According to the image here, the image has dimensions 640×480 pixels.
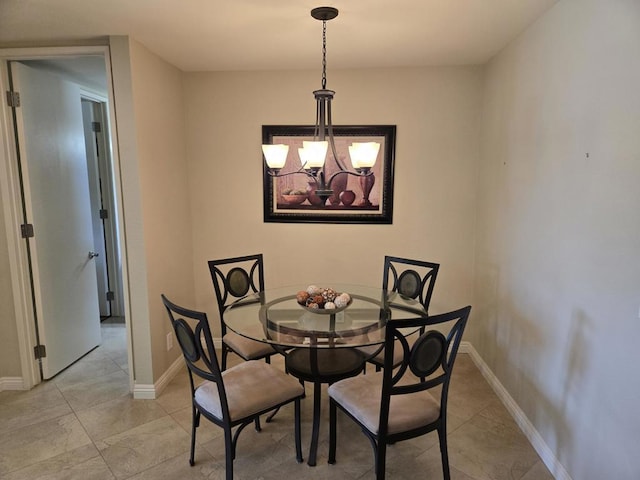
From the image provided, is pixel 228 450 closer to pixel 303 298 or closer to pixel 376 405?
pixel 376 405

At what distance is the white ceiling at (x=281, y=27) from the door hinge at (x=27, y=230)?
1204 mm

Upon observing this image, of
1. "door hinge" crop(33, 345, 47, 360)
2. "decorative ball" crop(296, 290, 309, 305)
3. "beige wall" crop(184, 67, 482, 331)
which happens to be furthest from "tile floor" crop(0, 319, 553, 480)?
"beige wall" crop(184, 67, 482, 331)

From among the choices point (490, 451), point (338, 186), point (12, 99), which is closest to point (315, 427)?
point (490, 451)

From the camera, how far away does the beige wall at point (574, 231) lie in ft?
5.17

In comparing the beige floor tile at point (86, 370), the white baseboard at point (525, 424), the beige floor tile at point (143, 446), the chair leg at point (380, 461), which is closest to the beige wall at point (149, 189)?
the beige floor tile at point (143, 446)

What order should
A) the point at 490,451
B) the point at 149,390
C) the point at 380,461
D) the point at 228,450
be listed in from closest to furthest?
the point at 380,461 → the point at 228,450 → the point at 490,451 → the point at 149,390

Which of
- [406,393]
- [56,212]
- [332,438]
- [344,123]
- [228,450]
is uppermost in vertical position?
[344,123]

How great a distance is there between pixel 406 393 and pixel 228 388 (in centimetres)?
90

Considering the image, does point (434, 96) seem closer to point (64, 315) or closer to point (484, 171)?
point (484, 171)

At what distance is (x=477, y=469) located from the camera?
2119mm

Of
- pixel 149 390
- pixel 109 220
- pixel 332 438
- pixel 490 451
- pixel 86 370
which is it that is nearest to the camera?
pixel 332 438

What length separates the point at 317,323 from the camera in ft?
7.28

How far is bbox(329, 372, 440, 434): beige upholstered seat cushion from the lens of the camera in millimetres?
1838

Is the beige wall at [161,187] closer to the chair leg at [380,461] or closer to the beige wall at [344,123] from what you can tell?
the beige wall at [344,123]
